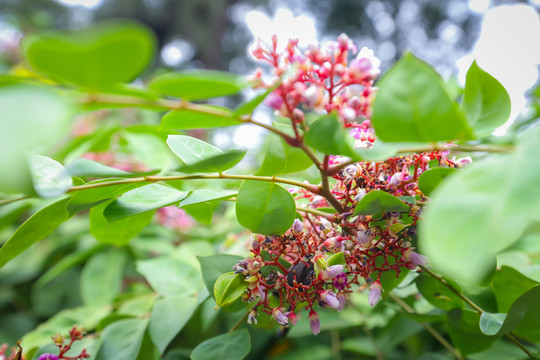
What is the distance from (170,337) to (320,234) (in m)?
0.30

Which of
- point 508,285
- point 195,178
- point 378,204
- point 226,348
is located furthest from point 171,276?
point 508,285

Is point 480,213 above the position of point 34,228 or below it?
above

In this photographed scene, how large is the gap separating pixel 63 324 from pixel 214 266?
18.9 inches

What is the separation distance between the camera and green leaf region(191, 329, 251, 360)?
1.83 ft

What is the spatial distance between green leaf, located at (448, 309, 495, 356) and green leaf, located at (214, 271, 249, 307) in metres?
0.34

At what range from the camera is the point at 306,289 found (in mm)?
534

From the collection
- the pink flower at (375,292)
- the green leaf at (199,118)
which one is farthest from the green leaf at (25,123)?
the pink flower at (375,292)

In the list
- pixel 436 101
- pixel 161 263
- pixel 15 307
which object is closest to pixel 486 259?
pixel 436 101

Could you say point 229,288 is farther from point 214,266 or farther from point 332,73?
point 332,73

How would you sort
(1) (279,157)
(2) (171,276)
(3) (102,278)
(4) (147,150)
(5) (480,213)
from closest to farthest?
(5) (480,213) → (1) (279,157) → (2) (171,276) → (4) (147,150) → (3) (102,278)

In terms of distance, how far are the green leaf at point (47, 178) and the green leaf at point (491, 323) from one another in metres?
0.56

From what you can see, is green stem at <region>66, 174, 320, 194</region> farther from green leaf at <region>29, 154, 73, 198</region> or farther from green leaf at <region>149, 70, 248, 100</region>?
green leaf at <region>149, 70, 248, 100</region>

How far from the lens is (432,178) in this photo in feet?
1.53

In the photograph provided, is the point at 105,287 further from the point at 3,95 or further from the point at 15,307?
the point at 3,95
